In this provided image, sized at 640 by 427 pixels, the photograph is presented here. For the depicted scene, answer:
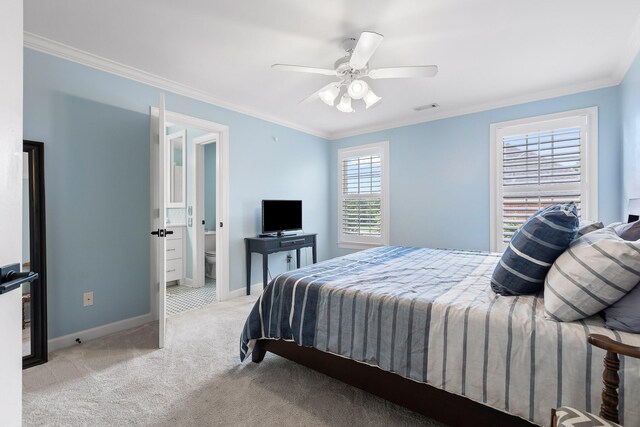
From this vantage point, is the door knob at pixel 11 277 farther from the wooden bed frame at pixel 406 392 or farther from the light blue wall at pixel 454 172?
the light blue wall at pixel 454 172

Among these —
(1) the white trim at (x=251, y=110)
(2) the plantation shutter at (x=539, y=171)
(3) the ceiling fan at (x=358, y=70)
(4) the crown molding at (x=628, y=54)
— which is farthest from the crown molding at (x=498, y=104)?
(3) the ceiling fan at (x=358, y=70)

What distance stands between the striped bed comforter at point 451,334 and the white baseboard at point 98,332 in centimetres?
147

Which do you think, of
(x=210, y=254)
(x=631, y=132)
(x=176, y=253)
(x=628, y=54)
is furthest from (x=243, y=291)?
(x=628, y=54)

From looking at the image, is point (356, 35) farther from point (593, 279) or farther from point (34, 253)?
point (34, 253)

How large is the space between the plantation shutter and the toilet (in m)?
4.26

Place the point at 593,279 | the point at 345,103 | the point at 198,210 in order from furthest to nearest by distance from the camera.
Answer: the point at 198,210 < the point at 345,103 < the point at 593,279

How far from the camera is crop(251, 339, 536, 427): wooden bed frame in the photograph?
1304 mm

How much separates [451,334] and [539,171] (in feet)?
10.0

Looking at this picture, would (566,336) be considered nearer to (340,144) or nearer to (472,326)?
(472,326)

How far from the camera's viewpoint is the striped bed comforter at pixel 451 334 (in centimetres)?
112

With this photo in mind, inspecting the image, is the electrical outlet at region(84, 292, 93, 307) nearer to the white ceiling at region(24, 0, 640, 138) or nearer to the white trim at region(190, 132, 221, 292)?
the white trim at region(190, 132, 221, 292)

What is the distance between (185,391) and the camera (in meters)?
1.83

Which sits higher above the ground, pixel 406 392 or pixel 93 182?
pixel 93 182

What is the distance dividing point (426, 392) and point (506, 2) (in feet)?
8.05
